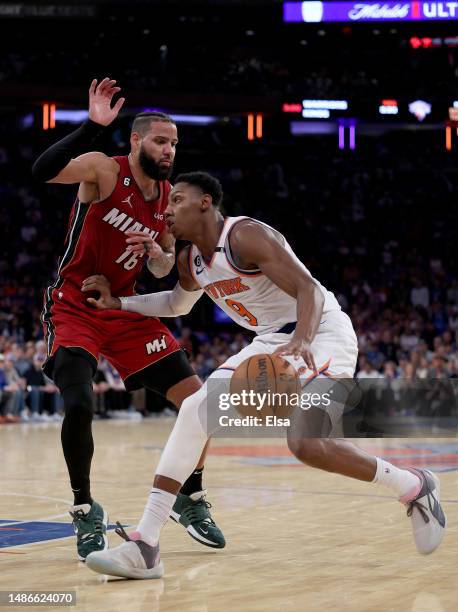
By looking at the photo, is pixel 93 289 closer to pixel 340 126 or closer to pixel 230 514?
pixel 230 514

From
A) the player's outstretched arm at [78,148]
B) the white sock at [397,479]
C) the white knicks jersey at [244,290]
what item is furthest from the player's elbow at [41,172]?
the white sock at [397,479]

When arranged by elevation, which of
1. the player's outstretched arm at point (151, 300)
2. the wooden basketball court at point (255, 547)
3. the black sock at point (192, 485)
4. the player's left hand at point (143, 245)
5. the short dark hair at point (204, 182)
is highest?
the short dark hair at point (204, 182)

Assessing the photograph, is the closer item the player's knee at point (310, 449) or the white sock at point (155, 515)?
the white sock at point (155, 515)

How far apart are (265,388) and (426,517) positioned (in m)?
1.05

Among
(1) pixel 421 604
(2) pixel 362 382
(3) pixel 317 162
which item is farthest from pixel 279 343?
(3) pixel 317 162

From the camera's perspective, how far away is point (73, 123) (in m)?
24.4

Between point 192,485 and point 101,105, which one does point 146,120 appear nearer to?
point 101,105

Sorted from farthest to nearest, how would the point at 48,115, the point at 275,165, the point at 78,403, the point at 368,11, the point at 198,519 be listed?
the point at 275,165 → the point at 48,115 → the point at 368,11 → the point at 198,519 → the point at 78,403

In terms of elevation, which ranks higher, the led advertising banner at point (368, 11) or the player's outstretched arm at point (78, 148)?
the led advertising banner at point (368, 11)

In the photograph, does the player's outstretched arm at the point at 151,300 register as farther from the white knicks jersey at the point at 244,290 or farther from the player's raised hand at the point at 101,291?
the white knicks jersey at the point at 244,290

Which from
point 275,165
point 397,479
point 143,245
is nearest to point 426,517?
point 397,479

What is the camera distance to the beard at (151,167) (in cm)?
528

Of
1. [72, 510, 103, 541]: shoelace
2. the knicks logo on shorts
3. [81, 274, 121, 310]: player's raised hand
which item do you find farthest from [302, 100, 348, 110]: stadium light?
[72, 510, 103, 541]: shoelace

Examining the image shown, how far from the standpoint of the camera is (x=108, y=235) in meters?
5.25
